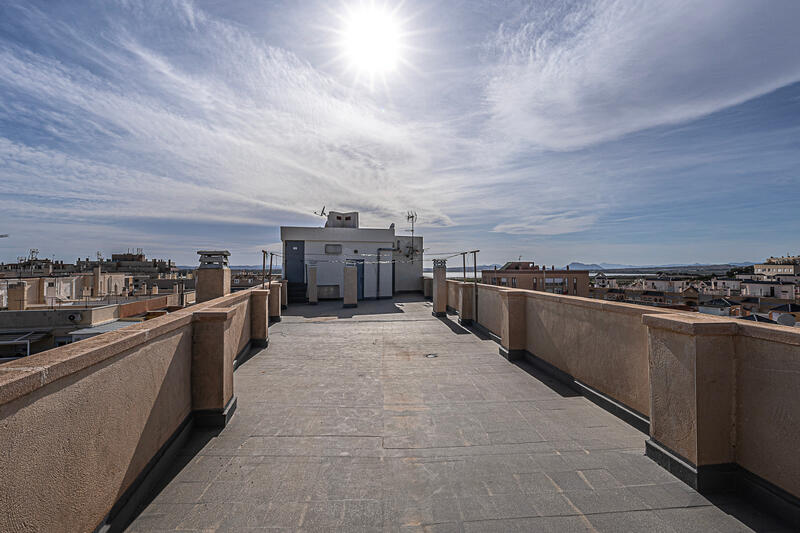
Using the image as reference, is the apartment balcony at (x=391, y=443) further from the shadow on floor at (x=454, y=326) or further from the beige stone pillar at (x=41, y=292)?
the beige stone pillar at (x=41, y=292)

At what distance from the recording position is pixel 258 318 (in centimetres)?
813

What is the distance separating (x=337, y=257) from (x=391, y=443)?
19.4 m

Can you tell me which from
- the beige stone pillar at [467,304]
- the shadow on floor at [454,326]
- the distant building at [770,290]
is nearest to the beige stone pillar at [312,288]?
the shadow on floor at [454,326]

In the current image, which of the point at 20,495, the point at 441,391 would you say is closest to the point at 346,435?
the point at 441,391

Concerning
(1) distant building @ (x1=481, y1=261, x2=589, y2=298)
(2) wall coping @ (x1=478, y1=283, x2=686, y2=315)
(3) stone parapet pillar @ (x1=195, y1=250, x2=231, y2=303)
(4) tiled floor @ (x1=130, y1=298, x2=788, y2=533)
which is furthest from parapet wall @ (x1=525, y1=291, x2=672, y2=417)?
(1) distant building @ (x1=481, y1=261, x2=589, y2=298)

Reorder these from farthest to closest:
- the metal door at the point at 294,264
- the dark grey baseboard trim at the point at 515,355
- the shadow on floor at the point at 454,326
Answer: the metal door at the point at 294,264 < the shadow on floor at the point at 454,326 < the dark grey baseboard trim at the point at 515,355

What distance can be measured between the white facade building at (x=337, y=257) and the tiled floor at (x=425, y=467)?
1644 cm

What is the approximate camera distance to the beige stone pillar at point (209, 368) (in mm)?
3873

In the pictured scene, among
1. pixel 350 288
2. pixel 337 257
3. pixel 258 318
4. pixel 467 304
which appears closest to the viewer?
pixel 258 318

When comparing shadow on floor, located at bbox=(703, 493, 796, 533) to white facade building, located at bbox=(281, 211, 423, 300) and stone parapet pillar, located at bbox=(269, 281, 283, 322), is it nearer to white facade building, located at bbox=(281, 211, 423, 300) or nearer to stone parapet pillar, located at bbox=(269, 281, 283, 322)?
stone parapet pillar, located at bbox=(269, 281, 283, 322)

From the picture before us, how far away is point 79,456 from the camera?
6.55 ft

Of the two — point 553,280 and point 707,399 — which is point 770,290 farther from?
point 707,399

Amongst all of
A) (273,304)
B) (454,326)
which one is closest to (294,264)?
(273,304)

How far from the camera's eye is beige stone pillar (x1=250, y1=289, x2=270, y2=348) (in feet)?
26.4
